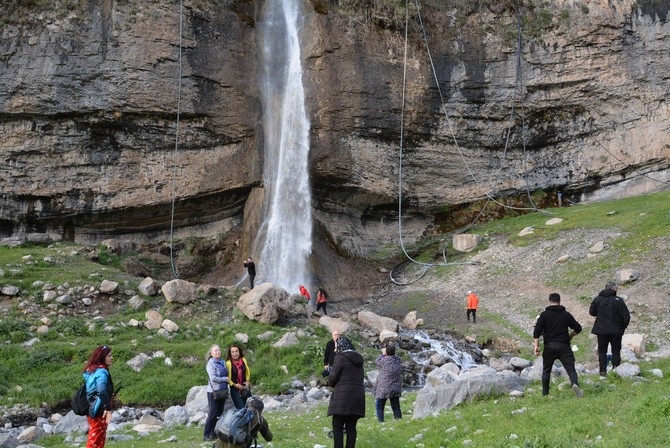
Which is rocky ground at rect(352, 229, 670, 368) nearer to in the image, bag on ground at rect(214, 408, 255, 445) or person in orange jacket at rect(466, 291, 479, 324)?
person in orange jacket at rect(466, 291, 479, 324)

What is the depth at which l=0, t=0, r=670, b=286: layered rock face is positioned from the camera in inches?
1266

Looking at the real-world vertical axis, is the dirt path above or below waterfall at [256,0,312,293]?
below

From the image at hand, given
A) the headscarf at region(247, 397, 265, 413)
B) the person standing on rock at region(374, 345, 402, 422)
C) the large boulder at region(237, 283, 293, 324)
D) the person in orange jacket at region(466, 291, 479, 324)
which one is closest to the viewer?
the headscarf at region(247, 397, 265, 413)

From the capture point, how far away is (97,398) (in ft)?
28.4

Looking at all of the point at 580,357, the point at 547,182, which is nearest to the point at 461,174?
the point at 547,182

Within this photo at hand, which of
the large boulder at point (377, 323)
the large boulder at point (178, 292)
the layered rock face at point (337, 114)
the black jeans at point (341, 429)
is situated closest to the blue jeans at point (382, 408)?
the black jeans at point (341, 429)

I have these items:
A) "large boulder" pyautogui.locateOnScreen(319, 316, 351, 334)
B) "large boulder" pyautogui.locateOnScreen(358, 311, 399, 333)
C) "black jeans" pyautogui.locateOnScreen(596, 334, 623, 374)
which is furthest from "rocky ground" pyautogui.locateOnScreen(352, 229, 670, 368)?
"black jeans" pyautogui.locateOnScreen(596, 334, 623, 374)

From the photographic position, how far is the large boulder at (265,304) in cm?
2219

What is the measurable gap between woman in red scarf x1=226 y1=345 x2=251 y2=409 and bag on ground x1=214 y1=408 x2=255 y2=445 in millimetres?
3528

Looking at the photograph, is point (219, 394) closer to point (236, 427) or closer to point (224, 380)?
point (224, 380)

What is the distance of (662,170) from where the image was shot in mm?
35438

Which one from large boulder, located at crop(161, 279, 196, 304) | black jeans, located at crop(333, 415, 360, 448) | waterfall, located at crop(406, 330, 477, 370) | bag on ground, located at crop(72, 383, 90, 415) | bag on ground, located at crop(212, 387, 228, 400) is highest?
large boulder, located at crop(161, 279, 196, 304)

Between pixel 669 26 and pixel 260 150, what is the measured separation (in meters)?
22.6

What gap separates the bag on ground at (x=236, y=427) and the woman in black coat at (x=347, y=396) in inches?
44.1
